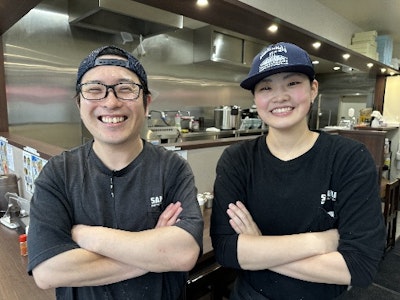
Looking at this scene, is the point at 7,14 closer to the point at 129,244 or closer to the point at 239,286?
the point at 129,244

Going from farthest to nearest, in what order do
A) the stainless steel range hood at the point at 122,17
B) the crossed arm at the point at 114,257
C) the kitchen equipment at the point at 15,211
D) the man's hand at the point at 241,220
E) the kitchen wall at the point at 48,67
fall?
the kitchen wall at the point at 48,67
the stainless steel range hood at the point at 122,17
the kitchen equipment at the point at 15,211
the man's hand at the point at 241,220
the crossed arm at the point at 114,257

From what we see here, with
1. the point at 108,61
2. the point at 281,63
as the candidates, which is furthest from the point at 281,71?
the point at 108,61

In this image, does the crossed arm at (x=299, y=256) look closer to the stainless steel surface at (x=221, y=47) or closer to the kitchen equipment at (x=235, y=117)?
the stainless steel surface at (x=221, y=47)

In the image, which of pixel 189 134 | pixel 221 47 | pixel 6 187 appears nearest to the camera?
pixel 6 187

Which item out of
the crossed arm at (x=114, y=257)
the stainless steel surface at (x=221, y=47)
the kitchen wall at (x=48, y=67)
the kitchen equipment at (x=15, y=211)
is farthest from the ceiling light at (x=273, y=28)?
the stainless steel surface at (x=221, y=47)

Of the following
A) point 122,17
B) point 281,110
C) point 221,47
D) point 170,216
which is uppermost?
point 221,47

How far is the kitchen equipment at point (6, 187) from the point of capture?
6.73ft

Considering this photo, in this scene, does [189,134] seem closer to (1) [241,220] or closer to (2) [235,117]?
(2) [235,117]

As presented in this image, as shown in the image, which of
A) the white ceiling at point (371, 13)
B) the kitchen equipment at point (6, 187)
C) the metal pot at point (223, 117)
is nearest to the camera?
the kitchen equipment at point (6, 187)

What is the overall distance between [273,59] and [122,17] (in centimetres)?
268

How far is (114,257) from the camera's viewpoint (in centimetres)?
91

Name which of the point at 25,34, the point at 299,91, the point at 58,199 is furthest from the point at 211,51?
the point at 58,199

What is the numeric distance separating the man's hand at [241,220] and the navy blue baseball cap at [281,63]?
1.64 ft

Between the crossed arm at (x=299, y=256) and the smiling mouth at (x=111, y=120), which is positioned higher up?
the smiling mouth at (x=111, y=120)
